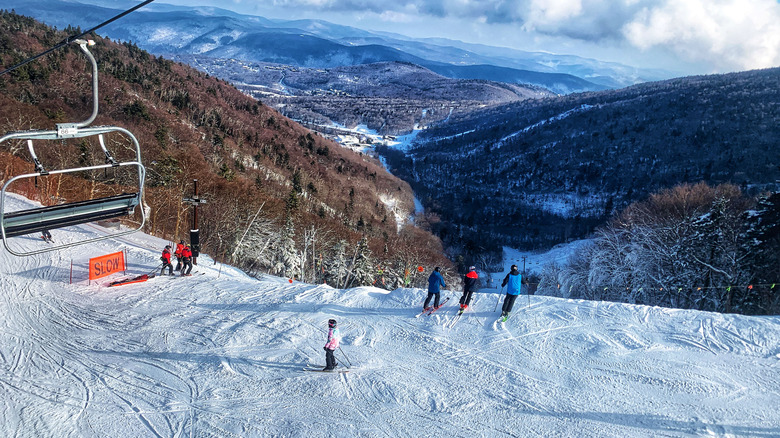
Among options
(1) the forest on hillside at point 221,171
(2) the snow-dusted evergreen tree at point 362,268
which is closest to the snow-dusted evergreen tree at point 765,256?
(1) the forest on hillside at point 221,171

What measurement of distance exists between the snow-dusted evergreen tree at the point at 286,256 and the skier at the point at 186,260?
18.1 meters

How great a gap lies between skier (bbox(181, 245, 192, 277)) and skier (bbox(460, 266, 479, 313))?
10.8 m

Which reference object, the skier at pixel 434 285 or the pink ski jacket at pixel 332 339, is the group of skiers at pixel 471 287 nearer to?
the skier at pixel 434 285

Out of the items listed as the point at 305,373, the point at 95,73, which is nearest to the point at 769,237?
the point at 305,373

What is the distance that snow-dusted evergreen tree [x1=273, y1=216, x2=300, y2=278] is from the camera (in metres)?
35.8

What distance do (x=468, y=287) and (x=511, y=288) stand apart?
49.8 inches

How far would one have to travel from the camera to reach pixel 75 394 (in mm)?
9859

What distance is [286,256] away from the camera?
35.9 metres

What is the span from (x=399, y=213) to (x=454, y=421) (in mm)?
94626

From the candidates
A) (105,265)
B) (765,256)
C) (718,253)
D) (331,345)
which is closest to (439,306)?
(331,345)

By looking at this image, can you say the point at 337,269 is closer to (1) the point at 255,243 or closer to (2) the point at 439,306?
(1) the point at 255,243

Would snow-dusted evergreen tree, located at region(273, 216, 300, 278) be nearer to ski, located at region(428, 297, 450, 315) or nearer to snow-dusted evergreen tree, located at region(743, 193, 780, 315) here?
ski, located at region(428, 297, 450, 315)

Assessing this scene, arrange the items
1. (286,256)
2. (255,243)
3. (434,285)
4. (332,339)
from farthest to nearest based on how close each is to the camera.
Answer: (286,256)
(255,243)
(434,285)
(332,339)

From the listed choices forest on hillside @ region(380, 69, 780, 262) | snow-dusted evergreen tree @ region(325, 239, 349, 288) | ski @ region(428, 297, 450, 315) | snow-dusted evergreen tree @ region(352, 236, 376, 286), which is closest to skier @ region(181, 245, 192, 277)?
ski @ region(428, 297, 450, 315)
